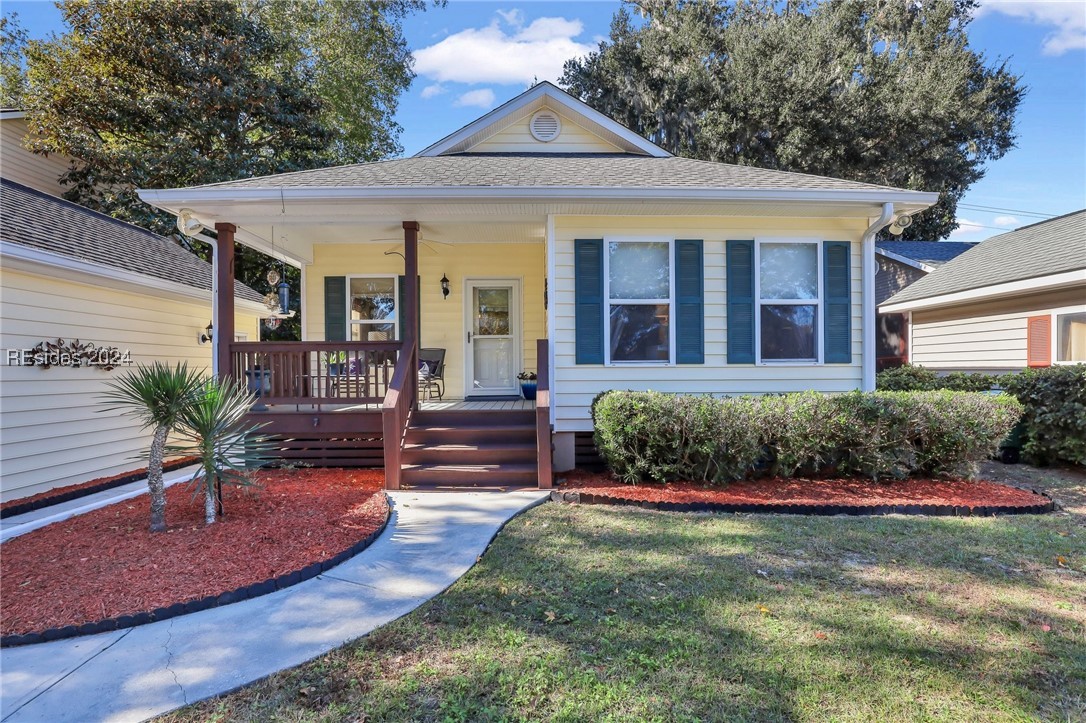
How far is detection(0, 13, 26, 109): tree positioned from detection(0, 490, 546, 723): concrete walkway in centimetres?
1777

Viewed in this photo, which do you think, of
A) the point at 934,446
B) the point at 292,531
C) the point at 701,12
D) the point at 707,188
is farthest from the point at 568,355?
the point at 701,12

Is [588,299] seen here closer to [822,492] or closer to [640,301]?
[640,301]

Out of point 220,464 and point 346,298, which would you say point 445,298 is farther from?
point 220,464

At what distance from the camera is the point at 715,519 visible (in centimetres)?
459

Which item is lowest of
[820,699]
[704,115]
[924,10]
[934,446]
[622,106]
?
[820,699]

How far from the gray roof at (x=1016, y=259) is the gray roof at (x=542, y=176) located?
4.72m

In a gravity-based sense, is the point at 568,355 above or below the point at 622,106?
below

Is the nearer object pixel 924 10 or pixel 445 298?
pixel 445 298

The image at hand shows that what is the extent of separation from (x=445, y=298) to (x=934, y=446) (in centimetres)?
671

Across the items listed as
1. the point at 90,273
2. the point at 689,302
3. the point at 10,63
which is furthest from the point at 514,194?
the point at 10,63

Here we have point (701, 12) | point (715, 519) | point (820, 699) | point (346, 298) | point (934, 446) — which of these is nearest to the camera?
point (820, 699)

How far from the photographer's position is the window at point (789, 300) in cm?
648

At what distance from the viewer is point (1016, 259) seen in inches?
384

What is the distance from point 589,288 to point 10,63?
18.1 meters
